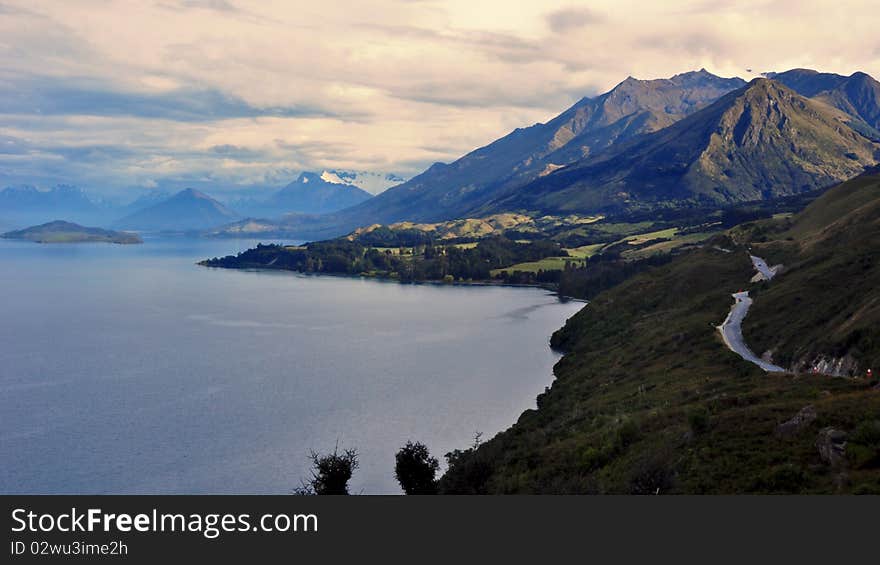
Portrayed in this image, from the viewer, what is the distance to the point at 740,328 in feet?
315

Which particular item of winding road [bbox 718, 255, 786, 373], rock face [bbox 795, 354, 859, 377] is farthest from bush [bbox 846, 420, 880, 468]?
winding road [bbox 718, 255, 786, 373]

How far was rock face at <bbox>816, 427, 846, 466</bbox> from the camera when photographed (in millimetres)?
35344

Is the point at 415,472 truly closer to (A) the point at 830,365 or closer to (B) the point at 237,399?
(A) the point at 830,365

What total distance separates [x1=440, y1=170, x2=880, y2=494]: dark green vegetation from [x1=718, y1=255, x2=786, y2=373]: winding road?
4.95ft

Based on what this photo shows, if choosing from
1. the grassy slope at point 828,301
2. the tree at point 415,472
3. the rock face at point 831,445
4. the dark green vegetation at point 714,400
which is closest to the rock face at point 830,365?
the grassy slope at point 828,301

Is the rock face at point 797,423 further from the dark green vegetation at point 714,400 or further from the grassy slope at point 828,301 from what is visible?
the grassy slope at point 828,301

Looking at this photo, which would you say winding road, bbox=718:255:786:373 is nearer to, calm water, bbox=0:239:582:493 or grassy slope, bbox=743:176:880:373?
grassy slope, bbox=743:176:880:373

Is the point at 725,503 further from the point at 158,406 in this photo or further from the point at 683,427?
the point at 158,406

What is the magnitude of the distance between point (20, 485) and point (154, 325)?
11966 cm

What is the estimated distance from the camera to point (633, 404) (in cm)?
7081

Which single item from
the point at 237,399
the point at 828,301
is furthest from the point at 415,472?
the point at 237,399

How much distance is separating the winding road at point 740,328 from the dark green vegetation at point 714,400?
4.95 ft

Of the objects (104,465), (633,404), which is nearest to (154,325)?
(104,465)

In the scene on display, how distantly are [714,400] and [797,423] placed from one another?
43.0 feet
